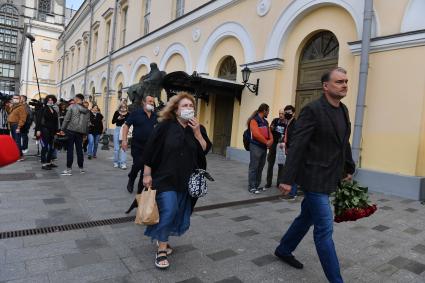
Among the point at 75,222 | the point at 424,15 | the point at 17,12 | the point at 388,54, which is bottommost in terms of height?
the point at 75,222

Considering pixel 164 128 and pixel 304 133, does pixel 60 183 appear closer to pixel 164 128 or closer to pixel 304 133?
pixel 164 128

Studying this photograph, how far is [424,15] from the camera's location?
7051mm

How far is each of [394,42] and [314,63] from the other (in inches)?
106

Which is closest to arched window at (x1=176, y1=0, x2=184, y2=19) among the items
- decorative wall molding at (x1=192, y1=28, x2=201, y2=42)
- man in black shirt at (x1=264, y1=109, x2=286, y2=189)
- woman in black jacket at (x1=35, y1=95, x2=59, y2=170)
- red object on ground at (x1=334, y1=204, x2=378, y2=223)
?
decorative wall molding at (x1=192, y1=28, x2=201, y2=42)

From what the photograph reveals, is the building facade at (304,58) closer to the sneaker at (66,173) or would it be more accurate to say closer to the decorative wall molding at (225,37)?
the decorative wall molding at (225,37)

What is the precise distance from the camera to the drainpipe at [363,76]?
7.73 meters

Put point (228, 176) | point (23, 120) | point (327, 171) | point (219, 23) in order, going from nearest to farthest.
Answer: point (327, 171) → point (228, 176) → point (23, 120) → point (219, 23)

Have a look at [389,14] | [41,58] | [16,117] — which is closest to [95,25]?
[16,117]

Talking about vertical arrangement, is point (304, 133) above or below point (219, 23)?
below

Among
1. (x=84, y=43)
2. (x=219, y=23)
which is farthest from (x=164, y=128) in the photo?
(x=84, y=43)

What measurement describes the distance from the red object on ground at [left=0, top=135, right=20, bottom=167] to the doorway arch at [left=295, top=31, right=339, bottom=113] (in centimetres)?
847

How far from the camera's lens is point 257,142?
691 centimetres

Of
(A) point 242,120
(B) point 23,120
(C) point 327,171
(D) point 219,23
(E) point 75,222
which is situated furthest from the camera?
(D) point 219,23

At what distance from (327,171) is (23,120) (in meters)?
9.43
